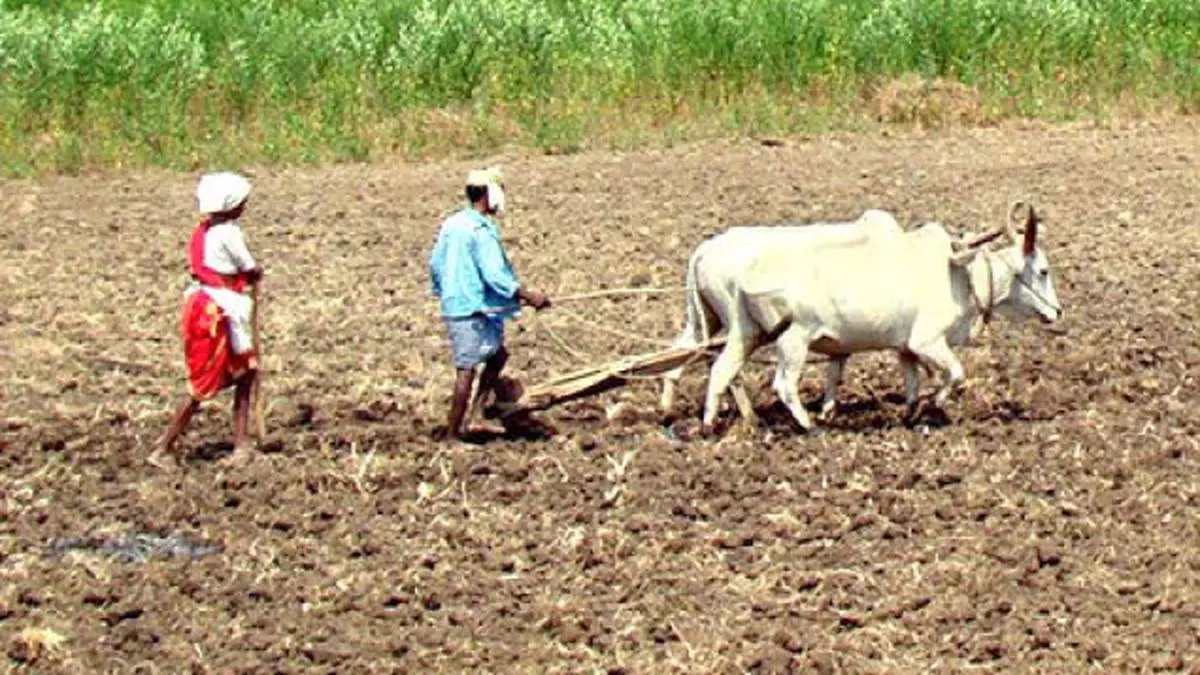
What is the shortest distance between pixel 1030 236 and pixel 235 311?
3308 millimetres

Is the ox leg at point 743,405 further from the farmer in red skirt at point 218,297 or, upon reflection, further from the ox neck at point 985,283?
the farmer in red skirt at point 218,297

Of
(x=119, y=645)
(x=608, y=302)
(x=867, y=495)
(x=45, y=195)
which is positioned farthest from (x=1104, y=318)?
(x=45, y=195)

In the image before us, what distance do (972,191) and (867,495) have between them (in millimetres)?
6320

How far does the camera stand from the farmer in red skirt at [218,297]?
9.51 meters

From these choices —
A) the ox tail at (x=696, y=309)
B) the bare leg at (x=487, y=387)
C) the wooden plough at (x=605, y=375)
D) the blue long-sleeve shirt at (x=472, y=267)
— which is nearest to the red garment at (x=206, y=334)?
the blue long-sleeve shirt at (x=472, y=267)

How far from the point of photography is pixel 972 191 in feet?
49.8

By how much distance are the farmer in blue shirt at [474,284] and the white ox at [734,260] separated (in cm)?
71

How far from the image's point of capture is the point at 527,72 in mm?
18016

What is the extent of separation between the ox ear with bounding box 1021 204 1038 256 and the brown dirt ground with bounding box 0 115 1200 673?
2.16ft

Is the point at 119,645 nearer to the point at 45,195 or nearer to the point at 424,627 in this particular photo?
the point at 424,627

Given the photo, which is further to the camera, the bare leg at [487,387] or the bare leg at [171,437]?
the bare leg at [487,387]

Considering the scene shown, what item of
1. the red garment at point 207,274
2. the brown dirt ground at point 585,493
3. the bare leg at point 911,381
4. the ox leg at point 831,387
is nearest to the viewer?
the brown dirt ground at point 585,493

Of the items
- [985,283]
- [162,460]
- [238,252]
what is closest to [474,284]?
[238,252]

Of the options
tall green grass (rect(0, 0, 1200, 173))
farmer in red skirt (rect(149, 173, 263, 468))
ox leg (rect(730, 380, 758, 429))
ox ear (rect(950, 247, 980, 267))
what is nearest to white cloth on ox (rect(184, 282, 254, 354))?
farmer in red skirt (rect(149, 173, 263, 468))
